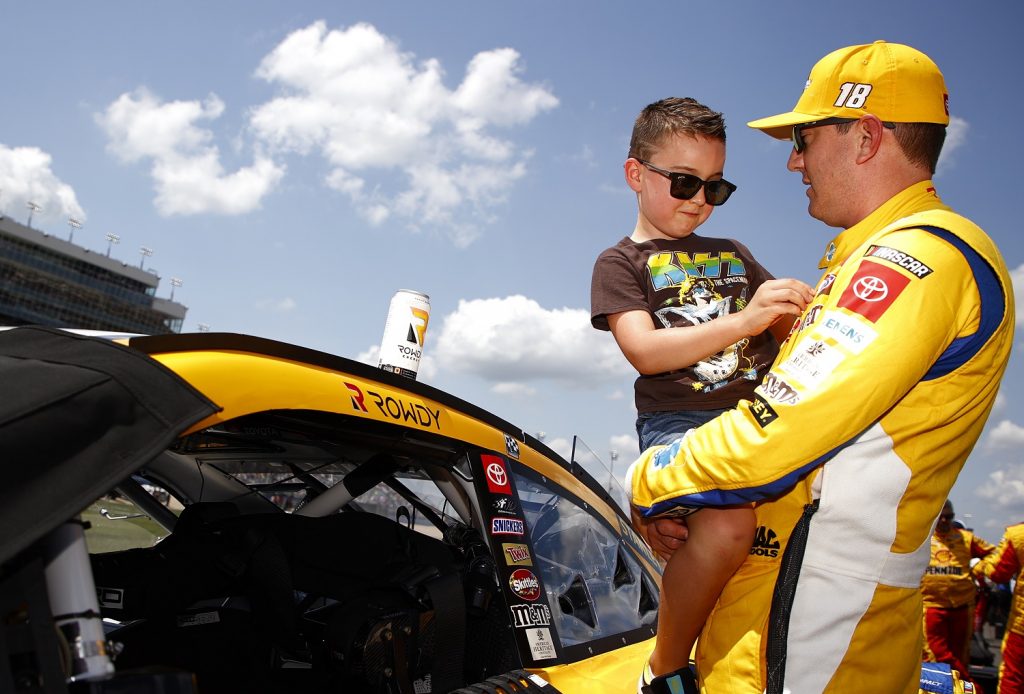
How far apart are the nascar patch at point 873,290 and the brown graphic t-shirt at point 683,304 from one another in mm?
715

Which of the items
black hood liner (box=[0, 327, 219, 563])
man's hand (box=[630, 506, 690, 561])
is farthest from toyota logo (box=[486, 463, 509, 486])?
black hood liner (box=[0, 327, 219, 563])

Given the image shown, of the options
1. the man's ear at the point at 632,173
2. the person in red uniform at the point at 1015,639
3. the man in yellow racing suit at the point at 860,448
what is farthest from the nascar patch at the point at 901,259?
the person in red uniform at the point at 1015,639

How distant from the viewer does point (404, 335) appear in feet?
9.28

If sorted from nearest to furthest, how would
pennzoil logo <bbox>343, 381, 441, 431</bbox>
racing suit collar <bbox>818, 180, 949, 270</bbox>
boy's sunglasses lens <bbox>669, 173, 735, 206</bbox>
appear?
racing suit collar <bbox>818, 180, 949, 270</bbox>, pennzoil logo <bbox>343, 381, 441, 431</bbox>, boy's sunglasses lens <bbox>669, 173, 735, 206</bbox>

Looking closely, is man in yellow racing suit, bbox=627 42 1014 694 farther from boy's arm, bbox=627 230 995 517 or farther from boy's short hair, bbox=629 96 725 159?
boy's short hair, bbox=629 96 725 159

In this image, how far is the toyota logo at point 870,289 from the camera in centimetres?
146

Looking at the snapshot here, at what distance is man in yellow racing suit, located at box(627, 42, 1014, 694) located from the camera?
1.42m

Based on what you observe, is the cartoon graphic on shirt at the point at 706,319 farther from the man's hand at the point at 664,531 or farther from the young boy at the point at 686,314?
the man's hand at the point at 664,531

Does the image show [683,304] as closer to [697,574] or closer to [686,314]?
[686,314]

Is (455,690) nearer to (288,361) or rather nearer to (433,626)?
(433,626)

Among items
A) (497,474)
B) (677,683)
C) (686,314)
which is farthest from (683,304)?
(677,683)

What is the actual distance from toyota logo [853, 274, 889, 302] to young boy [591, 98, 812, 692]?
271 millimetres

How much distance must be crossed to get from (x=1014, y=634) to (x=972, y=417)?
24.7 feet

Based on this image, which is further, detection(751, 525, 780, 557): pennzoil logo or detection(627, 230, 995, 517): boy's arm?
detection(751, 525, 780, 557): pennzoil logo
